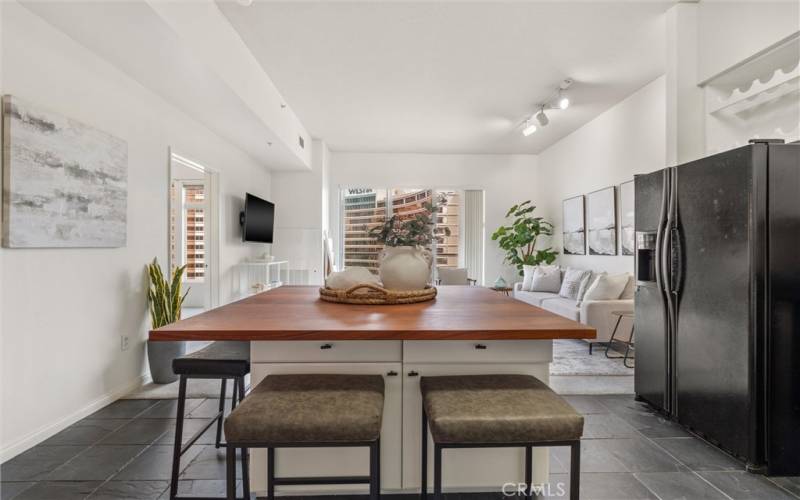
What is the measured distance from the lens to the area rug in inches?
142

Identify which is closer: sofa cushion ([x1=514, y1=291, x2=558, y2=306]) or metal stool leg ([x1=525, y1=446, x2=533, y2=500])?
metal stool leg ([x1=525, y1=446, x2=533, y2=500])

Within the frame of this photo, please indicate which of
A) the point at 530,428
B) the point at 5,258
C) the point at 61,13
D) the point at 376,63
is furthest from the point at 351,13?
the point at 530,428

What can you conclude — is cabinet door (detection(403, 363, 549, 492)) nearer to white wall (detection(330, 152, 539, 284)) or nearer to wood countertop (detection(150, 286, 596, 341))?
wood countertop (detection(150, 286, 596, 341))

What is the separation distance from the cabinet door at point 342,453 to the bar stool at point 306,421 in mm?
210

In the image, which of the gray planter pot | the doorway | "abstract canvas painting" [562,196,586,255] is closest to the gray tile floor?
the gray planter pot

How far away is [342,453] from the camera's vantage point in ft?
5.16

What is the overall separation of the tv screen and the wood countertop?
3.49m

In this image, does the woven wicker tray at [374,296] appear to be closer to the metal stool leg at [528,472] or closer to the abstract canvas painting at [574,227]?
the metal stool leg at [528,472]

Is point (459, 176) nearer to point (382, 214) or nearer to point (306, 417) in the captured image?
point (382, 214)

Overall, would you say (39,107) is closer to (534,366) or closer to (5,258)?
(5,258)

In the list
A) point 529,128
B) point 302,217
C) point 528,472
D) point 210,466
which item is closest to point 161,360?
point 210,466

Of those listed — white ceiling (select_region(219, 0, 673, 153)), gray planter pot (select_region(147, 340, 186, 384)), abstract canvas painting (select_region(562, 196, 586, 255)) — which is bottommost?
gray planter pot (select_region(147, 340, 186, 384))

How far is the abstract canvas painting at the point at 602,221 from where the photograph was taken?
473 cm

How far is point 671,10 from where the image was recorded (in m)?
2.88
